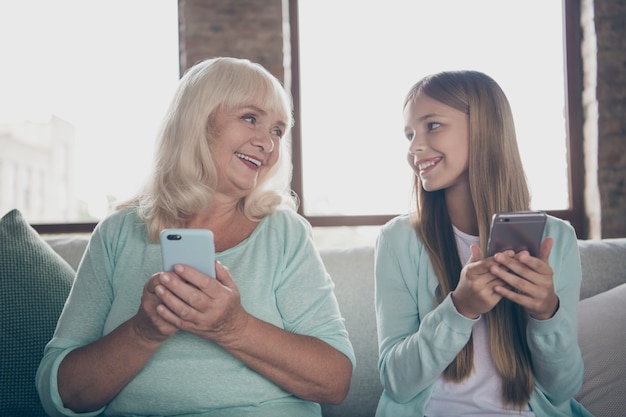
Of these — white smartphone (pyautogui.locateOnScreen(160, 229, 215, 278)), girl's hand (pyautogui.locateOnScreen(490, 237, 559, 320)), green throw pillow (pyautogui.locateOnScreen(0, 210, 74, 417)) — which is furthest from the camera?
green throw pillow (pyautogui.locateOnScreen(0, 210, 74, 417))

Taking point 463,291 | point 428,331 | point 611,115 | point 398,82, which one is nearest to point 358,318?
point 428,331

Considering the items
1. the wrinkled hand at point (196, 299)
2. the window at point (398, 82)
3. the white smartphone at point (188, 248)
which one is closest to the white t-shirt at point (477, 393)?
the wrinkled hand at point (196, 299)

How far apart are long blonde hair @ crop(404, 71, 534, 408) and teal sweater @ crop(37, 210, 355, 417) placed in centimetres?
32

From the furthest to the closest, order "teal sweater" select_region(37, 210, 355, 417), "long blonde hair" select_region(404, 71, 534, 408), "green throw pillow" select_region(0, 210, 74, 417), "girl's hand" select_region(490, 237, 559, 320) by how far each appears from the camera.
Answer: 1. "green throw pillow" select_region(0, 210, 74, 417)
2. "long blonde hair" select_region(404, 71, 534, 408)
3. "teal sweater" select_region(37, 210, 355, 417)
4. "girl's hand" select_region(490, 237, 559, 320)

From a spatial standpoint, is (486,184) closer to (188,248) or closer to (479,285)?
(479,285)

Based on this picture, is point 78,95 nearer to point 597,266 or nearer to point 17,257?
point 17,257

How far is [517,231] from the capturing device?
4.17 ft

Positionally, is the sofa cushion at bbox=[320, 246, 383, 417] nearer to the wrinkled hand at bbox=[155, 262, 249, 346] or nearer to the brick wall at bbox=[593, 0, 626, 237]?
the wrinkled hand at bbox=[155, 262, 249, 346]

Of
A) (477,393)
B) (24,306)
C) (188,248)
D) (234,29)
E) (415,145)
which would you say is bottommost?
(477,393)

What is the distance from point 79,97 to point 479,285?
315 centimetres

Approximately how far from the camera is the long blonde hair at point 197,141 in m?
1.59

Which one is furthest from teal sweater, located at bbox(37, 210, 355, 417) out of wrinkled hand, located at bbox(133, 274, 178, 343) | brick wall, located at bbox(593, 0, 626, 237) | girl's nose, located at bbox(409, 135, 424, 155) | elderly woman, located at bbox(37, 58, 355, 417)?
brick wall, located at bbox(593, 0, 626, 237)

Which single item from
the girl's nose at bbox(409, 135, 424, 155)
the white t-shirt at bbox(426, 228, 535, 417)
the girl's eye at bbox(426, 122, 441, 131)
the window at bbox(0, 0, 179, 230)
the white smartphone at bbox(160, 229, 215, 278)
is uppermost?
the window at bbox(0, 0, 179, 230)

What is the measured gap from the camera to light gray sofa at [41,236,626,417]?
1.64 metres
